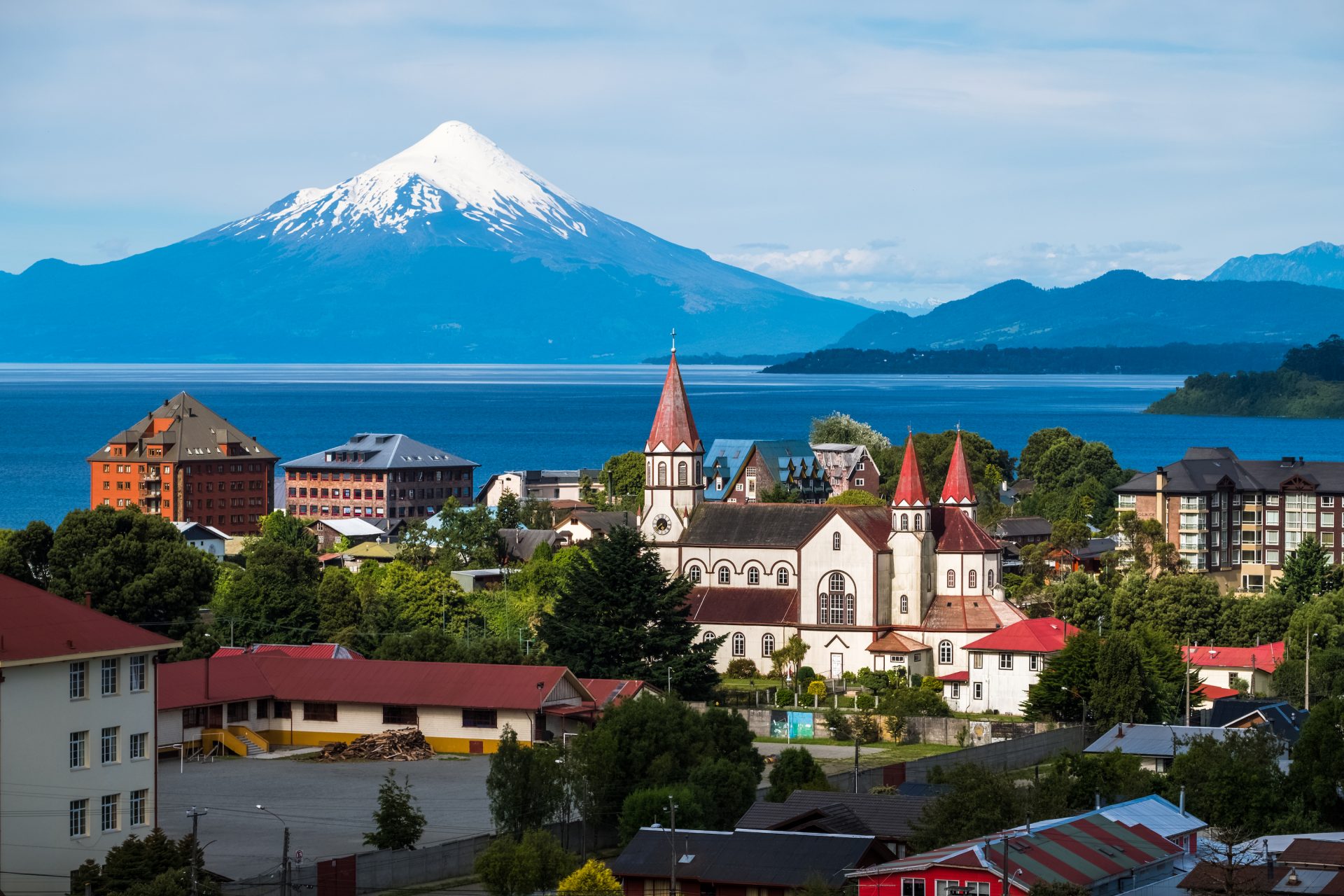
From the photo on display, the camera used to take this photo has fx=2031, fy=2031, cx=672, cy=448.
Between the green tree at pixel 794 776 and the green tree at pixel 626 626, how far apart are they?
16590mm

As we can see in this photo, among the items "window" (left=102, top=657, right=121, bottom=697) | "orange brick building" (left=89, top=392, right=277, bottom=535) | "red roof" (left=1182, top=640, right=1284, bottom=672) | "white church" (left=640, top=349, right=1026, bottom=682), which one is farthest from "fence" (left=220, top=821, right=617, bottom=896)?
"orange brick building" (left=89, top=392, right=277, bottom=535)

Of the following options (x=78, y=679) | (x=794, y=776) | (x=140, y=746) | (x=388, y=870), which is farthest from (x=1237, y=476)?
(x=78, y=679)

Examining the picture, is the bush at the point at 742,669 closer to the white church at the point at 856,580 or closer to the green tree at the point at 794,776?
the white church at the point at 856,580

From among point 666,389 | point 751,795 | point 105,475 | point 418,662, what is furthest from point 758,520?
point 105,475

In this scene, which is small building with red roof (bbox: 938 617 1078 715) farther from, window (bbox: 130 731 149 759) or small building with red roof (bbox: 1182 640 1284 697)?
window (bbox: 130 731 149 759)

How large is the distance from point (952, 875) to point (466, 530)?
2558 inches

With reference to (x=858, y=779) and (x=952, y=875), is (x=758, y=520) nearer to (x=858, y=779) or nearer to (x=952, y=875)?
(x=858, y=779)

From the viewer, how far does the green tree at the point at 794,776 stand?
4681cm

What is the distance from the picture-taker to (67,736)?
3900cm

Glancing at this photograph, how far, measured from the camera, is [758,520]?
8200cm

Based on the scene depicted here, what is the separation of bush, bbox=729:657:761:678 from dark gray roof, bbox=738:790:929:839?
114 ft

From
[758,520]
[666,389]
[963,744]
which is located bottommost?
[963,744]

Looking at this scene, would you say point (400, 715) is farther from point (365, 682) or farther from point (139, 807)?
point (139, 807)

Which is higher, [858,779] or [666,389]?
[666,389]
